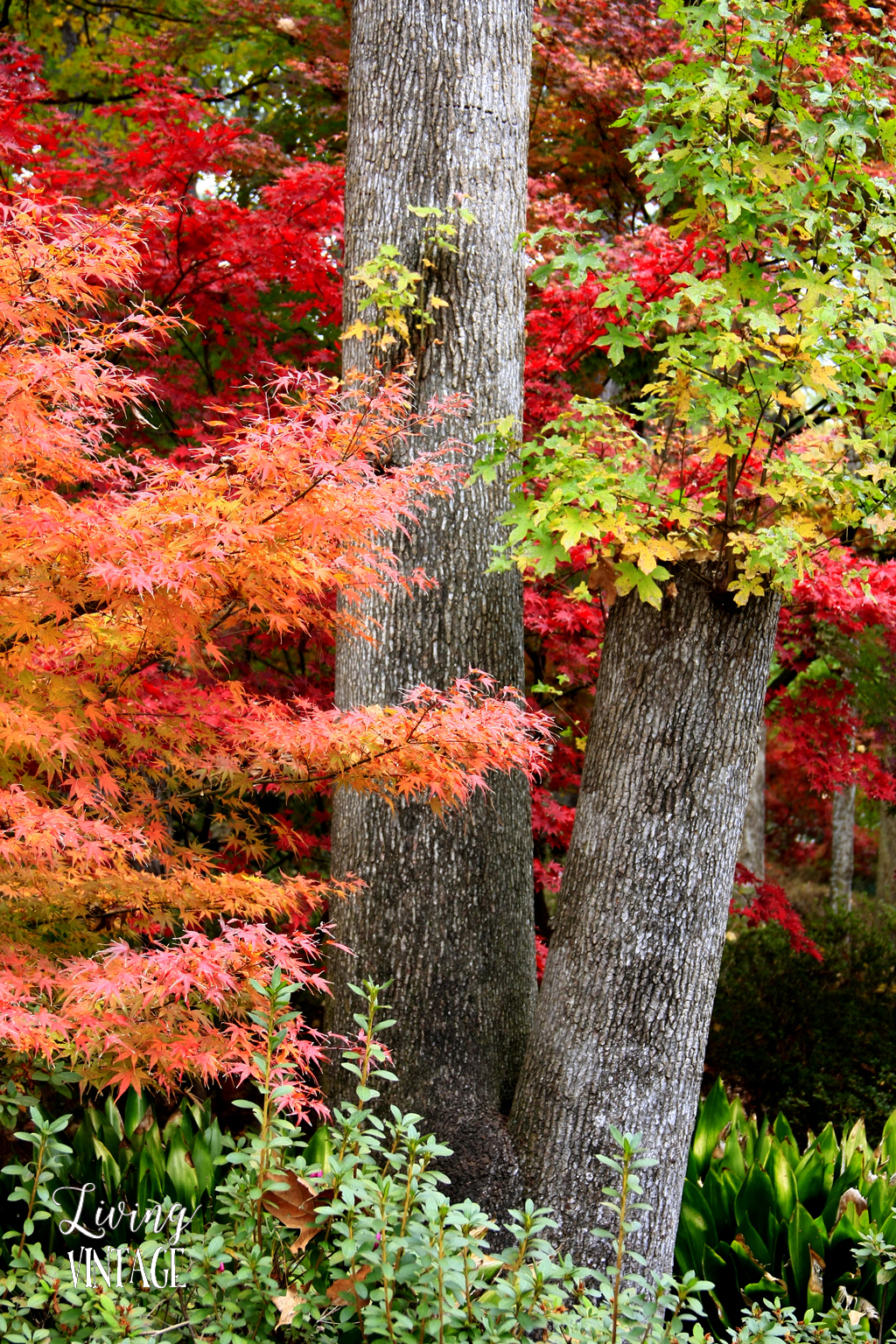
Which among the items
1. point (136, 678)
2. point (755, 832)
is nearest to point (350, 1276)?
point (136, 678)

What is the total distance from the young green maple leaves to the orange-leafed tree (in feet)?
2.40

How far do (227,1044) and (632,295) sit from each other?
8.65 feet

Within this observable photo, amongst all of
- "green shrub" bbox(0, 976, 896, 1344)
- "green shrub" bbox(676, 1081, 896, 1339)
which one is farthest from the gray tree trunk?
"green shrub" bbox(0, 976, 896, 1344)

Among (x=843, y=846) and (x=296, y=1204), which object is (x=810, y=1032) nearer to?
(x=843, y=846)

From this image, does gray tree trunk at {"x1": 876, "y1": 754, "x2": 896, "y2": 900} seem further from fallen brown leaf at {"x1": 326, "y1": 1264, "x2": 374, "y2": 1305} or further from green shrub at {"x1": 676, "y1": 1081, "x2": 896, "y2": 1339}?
fallen brown leaf at {"x1": 326, "y1": 1264, "x2": 374, "y2": 1305}

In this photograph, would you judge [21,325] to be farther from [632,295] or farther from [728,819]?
[728,819]

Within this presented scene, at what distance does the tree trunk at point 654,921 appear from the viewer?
3.47 meters

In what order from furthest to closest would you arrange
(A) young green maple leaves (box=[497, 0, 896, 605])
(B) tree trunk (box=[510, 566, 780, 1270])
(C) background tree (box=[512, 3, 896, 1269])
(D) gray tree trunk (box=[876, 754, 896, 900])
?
(D) gray tree trunk (box=[876, 754, 896, 900]), (B) tree trunk (box=[510, 566, 780, 1270]), (C) background tree (box=[512, 3, 896, 1269]), (A) young green maple leaves (box=[497, 0, 896, 605])

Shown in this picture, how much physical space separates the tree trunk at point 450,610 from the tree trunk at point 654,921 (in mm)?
341

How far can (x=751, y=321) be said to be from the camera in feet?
10.0

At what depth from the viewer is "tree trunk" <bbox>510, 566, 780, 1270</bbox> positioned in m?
3.47

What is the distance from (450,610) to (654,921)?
136 centimetres

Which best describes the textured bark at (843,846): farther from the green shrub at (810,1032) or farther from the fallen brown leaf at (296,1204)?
the fallen brown leaf at (296,1204)

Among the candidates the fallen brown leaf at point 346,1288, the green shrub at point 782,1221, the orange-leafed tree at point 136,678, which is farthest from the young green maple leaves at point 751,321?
the green shrub at point 782,1221
